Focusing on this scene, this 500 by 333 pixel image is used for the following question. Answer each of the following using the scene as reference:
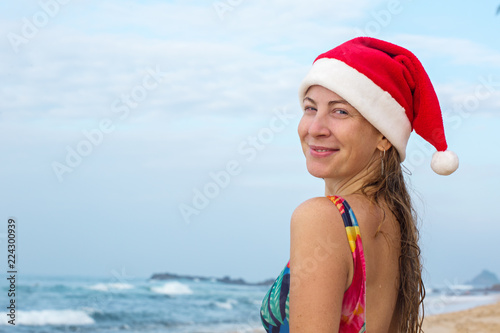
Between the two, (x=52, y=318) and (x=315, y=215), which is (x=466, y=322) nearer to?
(x=52, y=318)

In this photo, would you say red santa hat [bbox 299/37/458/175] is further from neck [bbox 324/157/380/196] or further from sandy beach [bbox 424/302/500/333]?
sandy beach [bbox 424/302/500/333]

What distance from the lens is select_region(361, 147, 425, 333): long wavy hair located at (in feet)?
6.68

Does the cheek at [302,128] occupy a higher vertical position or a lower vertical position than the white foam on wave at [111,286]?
higher

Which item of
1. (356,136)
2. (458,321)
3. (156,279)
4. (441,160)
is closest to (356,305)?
(356,136)

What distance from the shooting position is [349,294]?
1776 mm

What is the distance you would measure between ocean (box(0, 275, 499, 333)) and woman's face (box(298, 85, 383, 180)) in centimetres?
1102

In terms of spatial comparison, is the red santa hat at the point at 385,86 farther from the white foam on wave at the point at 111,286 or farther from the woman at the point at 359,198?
the white foam on wave at the point at 111,286

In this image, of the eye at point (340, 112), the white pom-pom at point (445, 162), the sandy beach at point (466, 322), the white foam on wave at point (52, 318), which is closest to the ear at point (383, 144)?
the eye at point (340, 112)

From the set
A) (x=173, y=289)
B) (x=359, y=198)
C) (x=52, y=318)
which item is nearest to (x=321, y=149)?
(x=359, y=198)

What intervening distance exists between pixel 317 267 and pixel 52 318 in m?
13.6

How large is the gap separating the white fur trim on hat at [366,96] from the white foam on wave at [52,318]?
12786mm

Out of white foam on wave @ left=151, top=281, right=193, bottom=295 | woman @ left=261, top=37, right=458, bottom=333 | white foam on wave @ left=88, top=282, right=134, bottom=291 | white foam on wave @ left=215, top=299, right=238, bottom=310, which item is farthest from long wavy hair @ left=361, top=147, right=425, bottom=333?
white foam on wave @ left=88, top=282, right=134, bottom=291

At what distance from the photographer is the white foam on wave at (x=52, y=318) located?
13.5 meters

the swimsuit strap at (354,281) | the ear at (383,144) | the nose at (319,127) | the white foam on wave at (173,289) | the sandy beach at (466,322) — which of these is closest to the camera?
the swimsuit strap at (354,281)
